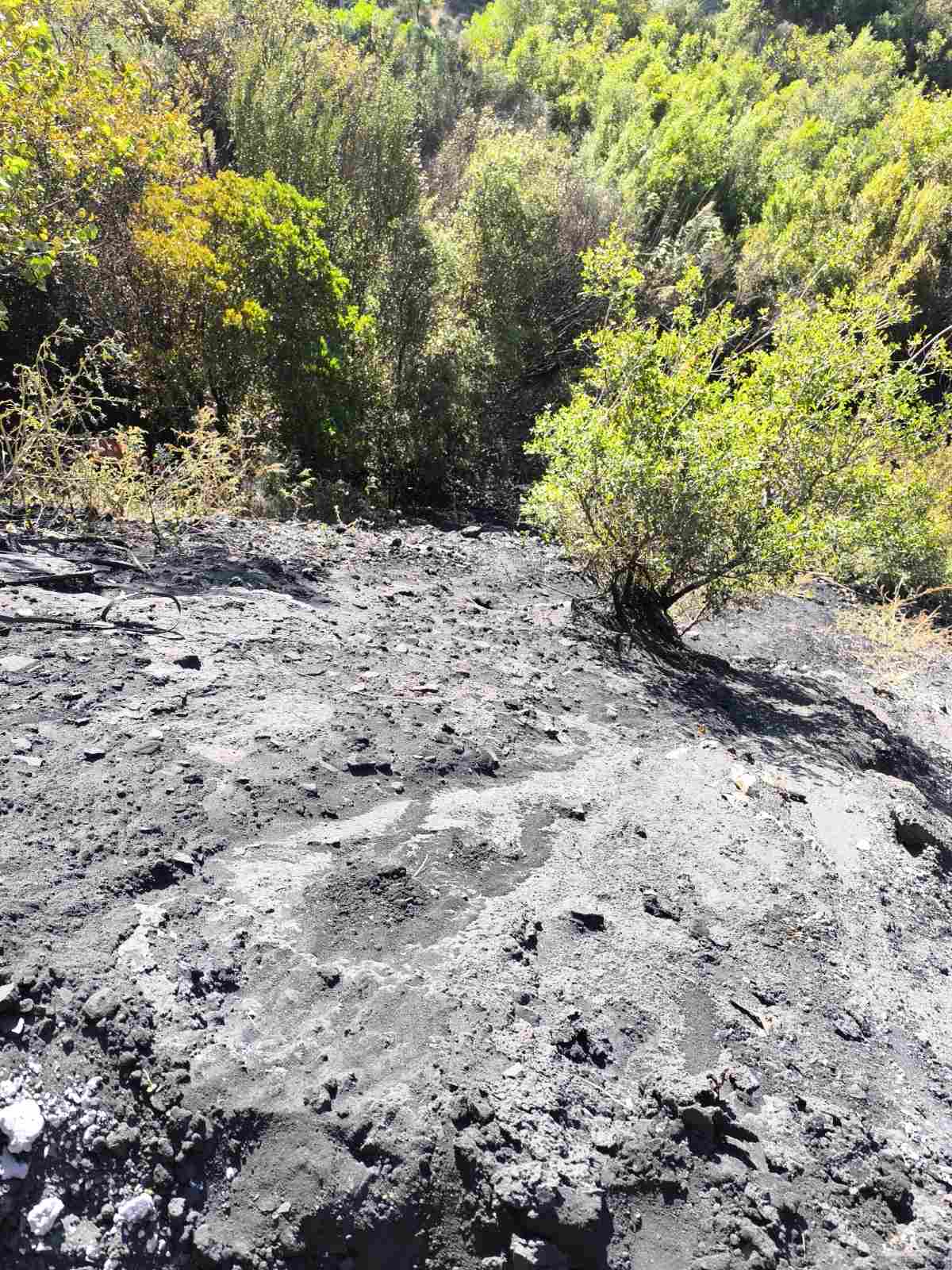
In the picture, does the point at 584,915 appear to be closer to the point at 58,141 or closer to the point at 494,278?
the point at 58,141

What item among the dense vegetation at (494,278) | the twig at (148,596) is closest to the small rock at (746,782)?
the dense vegetation at (494,278)

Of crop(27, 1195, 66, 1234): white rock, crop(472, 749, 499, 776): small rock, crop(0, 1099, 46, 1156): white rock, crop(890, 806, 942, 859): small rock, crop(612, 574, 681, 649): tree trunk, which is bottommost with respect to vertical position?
crop(612, 574, 681, 649): tree trunk

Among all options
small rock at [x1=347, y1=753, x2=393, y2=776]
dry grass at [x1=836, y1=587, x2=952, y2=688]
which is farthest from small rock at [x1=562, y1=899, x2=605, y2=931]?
dry grass at [x1=836, y1=587, x2=952, y2=688]

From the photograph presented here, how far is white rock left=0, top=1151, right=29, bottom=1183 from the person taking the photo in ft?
4.66

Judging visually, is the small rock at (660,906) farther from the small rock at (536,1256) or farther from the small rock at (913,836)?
the small rock at (913,836)

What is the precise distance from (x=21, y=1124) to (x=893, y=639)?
839cm

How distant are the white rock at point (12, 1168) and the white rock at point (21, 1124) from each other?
0.01 meters

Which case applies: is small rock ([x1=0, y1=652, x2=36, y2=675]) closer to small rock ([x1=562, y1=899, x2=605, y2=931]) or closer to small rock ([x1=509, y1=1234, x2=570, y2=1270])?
small rock ([x1=562, y1=899, x2=605, y2=931])

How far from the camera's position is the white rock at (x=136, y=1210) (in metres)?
1.45

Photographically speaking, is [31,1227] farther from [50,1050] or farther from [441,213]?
[441,213]

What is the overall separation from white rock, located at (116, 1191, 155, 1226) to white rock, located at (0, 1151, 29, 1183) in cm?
20

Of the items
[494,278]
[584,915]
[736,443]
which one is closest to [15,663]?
[584,915]

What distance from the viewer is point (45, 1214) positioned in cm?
140

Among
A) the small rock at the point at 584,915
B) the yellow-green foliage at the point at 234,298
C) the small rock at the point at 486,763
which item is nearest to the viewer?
the small rock at the point at 584,915
